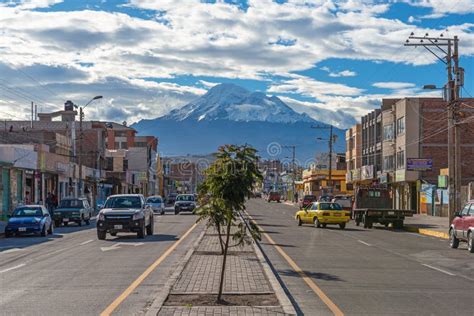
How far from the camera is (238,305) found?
1096 centimetres

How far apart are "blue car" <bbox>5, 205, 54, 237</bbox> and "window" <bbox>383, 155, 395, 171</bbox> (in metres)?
46.1

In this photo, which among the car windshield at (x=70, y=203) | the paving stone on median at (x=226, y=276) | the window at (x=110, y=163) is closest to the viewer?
the paving stone on median at (x=226, y=276)

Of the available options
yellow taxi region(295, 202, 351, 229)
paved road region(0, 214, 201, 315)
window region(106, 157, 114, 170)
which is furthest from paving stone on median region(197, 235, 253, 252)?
window region(106, 157, 114, 170)

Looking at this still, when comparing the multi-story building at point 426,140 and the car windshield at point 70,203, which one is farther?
the multi-story building at point 426,140

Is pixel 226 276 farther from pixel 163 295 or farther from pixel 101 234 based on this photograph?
pixel 101 234

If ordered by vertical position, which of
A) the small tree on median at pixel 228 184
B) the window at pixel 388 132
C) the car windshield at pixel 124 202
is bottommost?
the car windshield at pixel 124 202

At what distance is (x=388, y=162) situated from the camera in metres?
72.8

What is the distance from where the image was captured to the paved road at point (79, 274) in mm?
11500

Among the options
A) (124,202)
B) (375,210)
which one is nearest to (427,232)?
(375,210)

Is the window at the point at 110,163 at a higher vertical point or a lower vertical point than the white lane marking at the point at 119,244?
higher

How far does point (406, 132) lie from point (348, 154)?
3305 centimetres

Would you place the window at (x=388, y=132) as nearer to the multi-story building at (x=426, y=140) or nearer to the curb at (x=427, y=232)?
the multi-story building at (x=426, y=140)

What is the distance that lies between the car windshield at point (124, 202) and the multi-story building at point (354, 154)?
199ft

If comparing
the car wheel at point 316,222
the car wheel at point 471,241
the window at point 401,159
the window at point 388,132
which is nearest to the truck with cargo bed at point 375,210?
the car wheel at point 316,222
